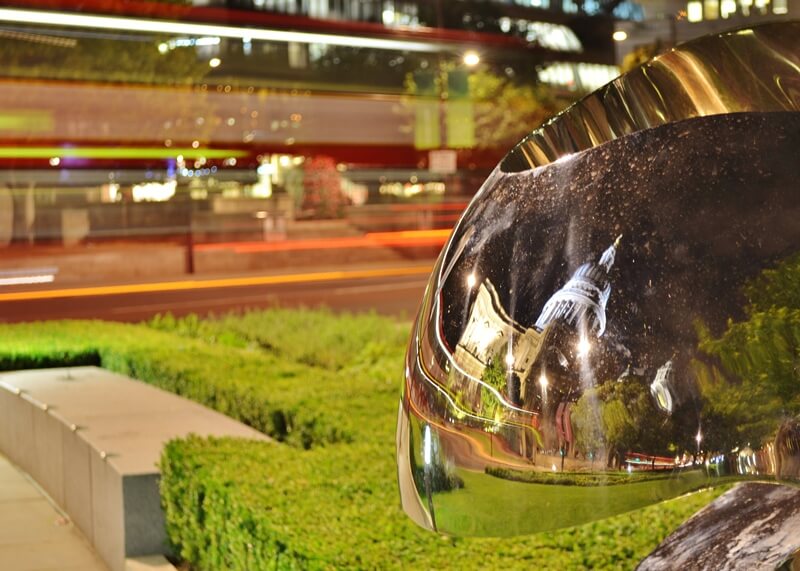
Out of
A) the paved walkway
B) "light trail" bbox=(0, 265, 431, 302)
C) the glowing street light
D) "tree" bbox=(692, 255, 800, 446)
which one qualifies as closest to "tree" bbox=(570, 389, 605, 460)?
"tree" bbox=(692, 255, 800, 446)

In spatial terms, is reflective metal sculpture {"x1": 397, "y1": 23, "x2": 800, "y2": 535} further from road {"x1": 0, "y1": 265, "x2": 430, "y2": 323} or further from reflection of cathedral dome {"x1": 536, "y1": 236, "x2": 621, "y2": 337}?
road {"x1": 0, "y1": 265, "x2": 430, "y2": 323}

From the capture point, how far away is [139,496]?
4766 mm

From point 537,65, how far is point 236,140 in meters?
3.45

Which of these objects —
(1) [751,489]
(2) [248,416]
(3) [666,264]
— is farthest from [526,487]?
(2) [248,416]

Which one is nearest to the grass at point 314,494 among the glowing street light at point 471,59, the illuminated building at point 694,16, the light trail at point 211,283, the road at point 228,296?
the illuminated building at point 694,16

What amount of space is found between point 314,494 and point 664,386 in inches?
109

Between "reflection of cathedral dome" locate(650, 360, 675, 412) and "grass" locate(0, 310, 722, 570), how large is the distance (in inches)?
6.4

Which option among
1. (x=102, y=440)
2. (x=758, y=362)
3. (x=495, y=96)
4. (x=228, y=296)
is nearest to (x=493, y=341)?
(x=758, y=362)

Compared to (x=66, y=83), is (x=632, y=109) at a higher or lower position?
lower

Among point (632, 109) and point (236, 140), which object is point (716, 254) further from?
point (236, 140)

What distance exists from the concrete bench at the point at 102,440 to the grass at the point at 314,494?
0.59 feet

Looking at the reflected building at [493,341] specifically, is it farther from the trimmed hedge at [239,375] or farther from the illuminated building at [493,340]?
the trimmed hedge at [239,375]

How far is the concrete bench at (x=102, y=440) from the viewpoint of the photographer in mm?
4781

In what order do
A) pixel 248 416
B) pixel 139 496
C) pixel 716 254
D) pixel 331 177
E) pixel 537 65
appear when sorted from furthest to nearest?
pixel 331 177 → pixel 537 65 → pixel 248 416 → pixel 139 496 → pixel 716 254
